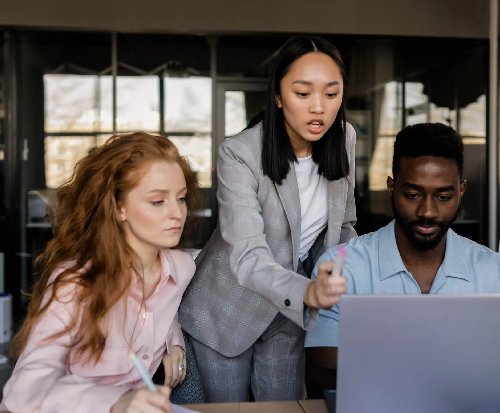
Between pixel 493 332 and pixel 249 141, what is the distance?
0.87 meters

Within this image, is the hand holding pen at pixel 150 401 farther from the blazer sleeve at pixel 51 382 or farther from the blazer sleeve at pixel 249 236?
the blazer sleeve at pixel 249 236

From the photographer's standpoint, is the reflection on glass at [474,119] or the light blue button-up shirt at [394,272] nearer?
the light blue button-up shirt at [394,272]

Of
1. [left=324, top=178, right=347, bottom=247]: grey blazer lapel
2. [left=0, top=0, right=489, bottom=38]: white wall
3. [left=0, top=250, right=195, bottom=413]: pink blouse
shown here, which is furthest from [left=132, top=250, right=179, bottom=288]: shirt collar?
[left=0, top=0, right=489, bottom=38]: white wall

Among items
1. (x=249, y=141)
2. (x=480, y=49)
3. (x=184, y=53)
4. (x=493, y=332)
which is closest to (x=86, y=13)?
(x=184, y=53)

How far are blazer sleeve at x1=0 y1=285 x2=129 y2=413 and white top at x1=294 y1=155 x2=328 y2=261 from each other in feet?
2.35

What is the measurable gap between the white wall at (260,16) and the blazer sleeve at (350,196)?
4.18 meters

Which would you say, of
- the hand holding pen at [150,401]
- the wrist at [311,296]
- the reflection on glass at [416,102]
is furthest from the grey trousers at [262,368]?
the reflection on glass at [416,102]

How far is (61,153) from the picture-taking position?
6.21 metres

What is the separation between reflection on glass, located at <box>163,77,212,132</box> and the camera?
6250mm

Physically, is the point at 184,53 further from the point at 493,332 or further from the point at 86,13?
the point at 493,332

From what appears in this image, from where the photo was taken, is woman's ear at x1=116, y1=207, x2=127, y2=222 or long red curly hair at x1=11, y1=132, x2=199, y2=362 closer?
long red curly hair at x1=11, y1=132, x2=199, y2=362

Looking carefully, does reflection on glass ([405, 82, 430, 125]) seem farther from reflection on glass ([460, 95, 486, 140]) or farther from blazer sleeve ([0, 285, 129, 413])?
blazer sleeve ([0, 285, 129, 413])

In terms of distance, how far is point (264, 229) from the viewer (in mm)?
1917

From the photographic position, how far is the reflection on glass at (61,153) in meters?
6.18
